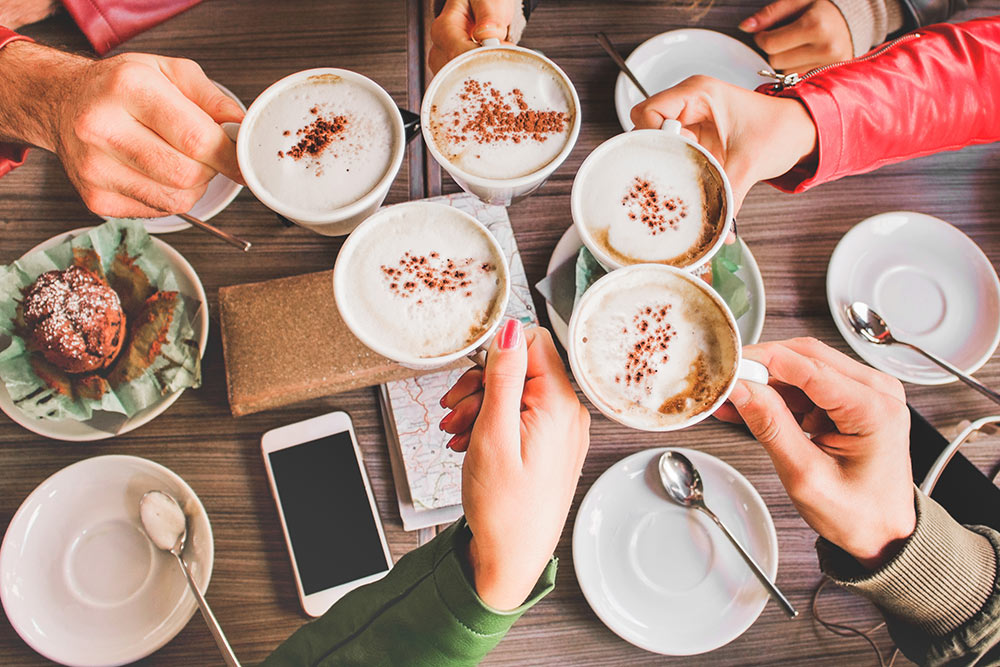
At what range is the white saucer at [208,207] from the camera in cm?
132

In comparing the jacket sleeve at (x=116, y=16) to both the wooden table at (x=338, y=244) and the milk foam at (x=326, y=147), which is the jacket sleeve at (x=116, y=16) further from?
the milk foam at (x=326, y=147)

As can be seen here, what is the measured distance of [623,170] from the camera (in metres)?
1.15

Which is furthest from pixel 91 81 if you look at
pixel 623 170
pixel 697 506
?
pixel 697 506

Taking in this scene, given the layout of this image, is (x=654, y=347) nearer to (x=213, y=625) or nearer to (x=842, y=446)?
(x=842, y=446)

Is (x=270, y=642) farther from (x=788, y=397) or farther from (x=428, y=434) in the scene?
(x=788, y=397)

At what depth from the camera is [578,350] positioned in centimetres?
102

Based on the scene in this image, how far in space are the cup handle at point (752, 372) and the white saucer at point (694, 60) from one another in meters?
0.84

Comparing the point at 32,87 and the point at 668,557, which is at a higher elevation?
the point at 32,87

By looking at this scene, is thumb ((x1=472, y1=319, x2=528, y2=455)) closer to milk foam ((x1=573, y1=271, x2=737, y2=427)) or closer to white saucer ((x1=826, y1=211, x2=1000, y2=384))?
milk foam ((x1=573, y1=271, x2=737, y2=427))

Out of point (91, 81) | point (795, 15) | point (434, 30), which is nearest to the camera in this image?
point (91, 81)

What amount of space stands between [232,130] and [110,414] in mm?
643

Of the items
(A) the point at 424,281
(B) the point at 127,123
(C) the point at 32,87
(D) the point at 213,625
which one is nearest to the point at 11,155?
(C) the point at 32,87

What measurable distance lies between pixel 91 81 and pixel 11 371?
0.59 m

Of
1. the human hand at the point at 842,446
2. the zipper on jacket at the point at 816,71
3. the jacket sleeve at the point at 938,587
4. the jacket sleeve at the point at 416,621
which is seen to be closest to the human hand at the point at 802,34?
the zipper on jacket at the point at 816,71
